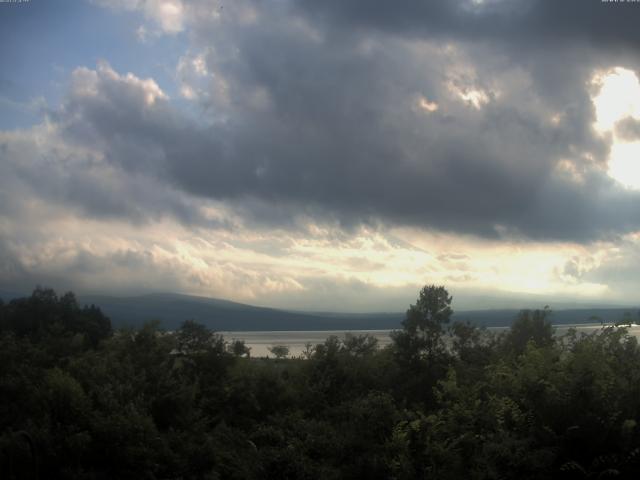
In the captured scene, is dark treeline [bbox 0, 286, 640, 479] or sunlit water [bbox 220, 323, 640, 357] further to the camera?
sunlit water [bbox 220, 323, 640, 357]

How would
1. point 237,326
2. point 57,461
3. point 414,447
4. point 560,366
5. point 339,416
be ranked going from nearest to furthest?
point 560,366 → point 414,447 → point 57,461 → point 339,416 → point 237,326

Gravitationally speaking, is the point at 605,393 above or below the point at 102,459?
above

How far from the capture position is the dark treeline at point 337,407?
1245 centimetres

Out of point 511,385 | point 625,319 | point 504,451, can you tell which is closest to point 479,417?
point 511,385

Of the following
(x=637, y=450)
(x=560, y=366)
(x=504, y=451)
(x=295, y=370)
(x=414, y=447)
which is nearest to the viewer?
(x=637, y=450)

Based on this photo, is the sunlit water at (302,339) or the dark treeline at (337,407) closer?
the dark treeline at (337,407)

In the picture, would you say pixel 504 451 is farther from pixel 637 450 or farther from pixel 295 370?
pixel 295 370

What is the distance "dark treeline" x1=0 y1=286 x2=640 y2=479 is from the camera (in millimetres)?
12453

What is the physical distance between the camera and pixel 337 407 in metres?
24.9

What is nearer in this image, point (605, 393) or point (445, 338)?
point (605, 393)

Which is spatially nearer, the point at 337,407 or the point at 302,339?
the point at 337,407

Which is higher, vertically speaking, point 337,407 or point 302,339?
point 337,407

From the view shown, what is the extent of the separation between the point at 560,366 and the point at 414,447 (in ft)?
15.1

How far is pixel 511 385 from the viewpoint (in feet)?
50.0
